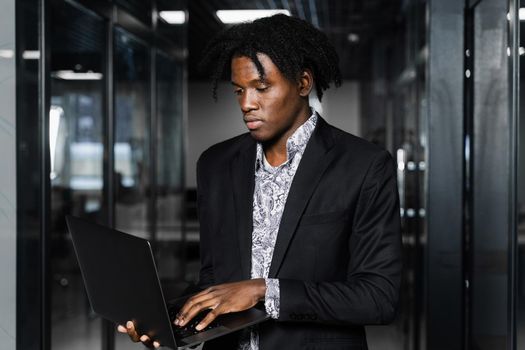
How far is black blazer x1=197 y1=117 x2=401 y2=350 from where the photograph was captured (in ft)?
5.08

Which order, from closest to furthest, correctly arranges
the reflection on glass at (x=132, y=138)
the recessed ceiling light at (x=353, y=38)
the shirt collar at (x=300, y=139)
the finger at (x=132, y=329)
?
the finger at (x=132, y=329), the shirt collar at (x=300, y=139), the reflection on glass at (x=132, y=138), the recessed ceiling light at (x=353, y=38)

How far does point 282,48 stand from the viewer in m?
1.63

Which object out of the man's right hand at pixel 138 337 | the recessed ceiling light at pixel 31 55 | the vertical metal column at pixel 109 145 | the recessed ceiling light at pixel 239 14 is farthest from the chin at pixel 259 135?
the recessed ceiling light at pixel 239 14

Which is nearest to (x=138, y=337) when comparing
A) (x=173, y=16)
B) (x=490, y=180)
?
(x=490, y=180)

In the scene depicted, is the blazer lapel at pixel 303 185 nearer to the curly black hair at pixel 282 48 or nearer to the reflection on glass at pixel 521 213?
the curly black hair at pixel 282 48

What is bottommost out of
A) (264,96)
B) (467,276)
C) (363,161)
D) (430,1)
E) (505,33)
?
(467,276)

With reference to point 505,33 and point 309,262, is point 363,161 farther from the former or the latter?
point 505,33

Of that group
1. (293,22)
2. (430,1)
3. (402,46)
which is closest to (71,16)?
(430,1)

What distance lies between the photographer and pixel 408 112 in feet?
20.4

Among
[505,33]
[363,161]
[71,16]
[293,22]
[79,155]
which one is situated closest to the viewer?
[363,161]

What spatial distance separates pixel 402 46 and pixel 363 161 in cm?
598

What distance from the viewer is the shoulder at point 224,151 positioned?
1794 mm

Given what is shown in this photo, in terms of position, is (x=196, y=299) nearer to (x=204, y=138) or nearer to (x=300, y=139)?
(x=300, y=139)

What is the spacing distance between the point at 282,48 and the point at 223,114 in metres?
5.10
